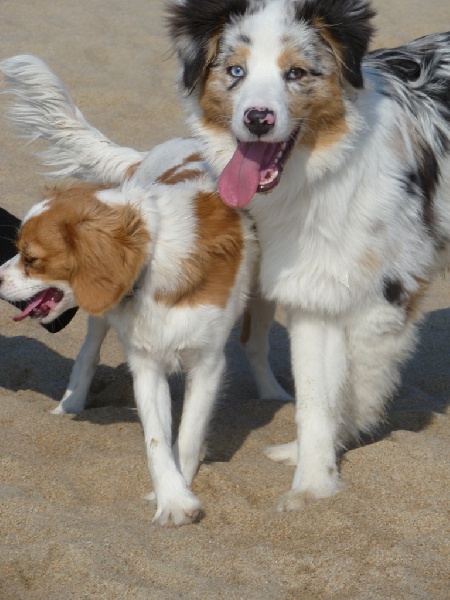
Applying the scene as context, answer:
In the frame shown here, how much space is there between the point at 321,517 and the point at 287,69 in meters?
1.82

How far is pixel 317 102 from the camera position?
14.1 ft

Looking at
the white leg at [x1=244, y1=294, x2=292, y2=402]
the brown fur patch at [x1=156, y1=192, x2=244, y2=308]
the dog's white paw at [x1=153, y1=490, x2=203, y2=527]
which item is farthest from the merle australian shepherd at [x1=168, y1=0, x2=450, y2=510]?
the white leg at [x1=244, y1=294, x2=292, y2=402]

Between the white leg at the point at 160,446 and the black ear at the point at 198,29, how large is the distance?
51.8 inches

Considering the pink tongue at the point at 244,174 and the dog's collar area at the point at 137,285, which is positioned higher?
the pink tongue at the point at 244,174

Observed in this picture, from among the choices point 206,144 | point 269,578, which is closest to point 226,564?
point 269,578

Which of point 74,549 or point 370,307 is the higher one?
point 370,307

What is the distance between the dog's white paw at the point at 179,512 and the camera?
14.1ft

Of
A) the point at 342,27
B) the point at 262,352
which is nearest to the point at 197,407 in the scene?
Result: the point at 262,352

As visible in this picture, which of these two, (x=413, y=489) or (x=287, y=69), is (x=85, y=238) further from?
(x=413, y=489)

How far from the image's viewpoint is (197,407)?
4859mm

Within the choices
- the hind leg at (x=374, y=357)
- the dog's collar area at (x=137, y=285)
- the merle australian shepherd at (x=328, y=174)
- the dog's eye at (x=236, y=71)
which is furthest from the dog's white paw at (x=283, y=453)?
the dog's eye at (x=236, y=71)

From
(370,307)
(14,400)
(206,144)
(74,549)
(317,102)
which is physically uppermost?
(317,102)

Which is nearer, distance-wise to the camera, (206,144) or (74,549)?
(74,549)

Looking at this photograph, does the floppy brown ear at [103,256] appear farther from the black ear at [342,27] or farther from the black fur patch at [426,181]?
the black fur patch at [426,181]
